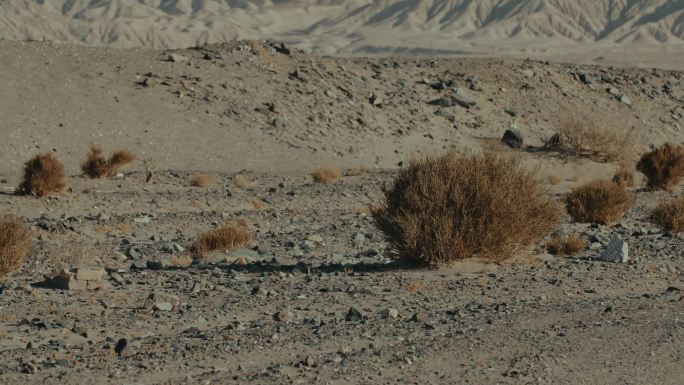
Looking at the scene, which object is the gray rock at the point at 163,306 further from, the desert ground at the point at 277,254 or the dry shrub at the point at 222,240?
the dry shrub at the point at 222,240

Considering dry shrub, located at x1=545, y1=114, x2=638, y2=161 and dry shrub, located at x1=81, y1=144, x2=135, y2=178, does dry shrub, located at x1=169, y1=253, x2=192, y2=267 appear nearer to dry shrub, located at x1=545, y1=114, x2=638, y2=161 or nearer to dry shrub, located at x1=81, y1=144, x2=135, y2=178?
dry shrub, located at x1=81, y1=144, x2=135, y2=178

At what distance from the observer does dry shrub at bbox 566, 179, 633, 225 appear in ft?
54.4

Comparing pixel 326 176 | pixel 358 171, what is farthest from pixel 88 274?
pixel 358 171

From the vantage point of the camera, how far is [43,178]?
60.0 ft

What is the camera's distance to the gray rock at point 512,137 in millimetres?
31125

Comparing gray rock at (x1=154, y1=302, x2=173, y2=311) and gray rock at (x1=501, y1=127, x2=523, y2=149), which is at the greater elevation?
gray rock at (x1=154, y1=302, x2=173, y2=311)

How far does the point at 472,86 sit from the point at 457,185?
1032 inches

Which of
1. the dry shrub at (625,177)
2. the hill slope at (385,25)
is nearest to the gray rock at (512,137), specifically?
the dry shrub at (625,177)

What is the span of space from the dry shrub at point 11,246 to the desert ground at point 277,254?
20 cm

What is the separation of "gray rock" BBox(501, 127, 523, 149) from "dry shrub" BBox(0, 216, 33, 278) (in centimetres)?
2181

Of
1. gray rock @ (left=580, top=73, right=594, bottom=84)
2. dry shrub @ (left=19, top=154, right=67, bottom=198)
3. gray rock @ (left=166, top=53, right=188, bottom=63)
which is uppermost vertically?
gray rock @ (left=166, top=53, right=188, bottom=63)

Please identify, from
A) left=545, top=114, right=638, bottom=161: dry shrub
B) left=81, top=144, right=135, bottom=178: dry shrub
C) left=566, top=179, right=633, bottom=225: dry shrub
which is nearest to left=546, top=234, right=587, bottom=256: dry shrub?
left=566, top=179, right=633, bottom=225: dry shrub

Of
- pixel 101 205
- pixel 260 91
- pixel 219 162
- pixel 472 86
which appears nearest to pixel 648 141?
pixel 472 86

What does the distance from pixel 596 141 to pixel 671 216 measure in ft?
48.6
